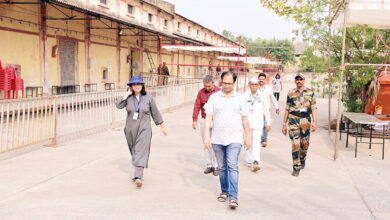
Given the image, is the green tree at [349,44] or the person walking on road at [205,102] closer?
the person walking on road at [205,102]

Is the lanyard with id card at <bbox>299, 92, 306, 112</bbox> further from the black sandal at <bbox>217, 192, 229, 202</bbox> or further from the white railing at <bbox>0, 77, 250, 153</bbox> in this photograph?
the white railing at <bbox>0, 77, 250, 153</bbox>

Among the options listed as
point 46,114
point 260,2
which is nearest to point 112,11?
point 260,2

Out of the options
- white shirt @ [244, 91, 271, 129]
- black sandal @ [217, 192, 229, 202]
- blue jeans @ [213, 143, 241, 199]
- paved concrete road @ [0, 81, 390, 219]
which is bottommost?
paved concrete road @ [0, 81, 390, 219]

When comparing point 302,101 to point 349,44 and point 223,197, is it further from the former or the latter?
point 349,44

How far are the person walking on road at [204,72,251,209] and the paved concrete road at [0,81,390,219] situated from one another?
0.40 metres

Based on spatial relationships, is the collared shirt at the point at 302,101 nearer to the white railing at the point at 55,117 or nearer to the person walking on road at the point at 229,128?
the person walking on road at the point at 229,128

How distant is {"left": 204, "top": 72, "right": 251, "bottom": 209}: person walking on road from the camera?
468cm

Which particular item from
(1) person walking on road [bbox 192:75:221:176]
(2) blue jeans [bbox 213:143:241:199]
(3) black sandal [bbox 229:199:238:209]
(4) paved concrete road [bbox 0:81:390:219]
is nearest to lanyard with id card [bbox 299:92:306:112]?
(4) paved concrete road [bbox 0:81:390:219]

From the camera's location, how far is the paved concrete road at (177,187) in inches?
177

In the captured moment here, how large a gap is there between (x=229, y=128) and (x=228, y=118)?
0.12 m

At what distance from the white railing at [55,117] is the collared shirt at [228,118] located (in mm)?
3626

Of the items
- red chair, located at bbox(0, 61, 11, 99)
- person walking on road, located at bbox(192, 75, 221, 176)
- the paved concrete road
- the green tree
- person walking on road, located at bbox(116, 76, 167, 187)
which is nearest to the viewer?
the paved concrete road

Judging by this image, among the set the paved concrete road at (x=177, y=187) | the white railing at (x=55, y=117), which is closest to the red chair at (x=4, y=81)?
the white railing at (x=55, y=117)

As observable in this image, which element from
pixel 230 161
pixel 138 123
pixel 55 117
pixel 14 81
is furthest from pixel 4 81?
pixel 230 161
